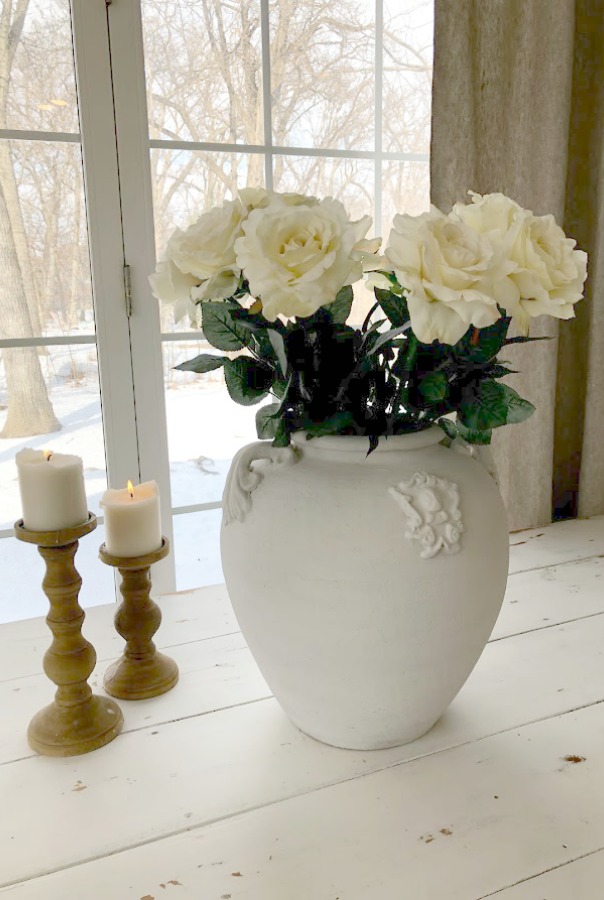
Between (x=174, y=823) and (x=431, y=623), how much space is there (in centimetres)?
31

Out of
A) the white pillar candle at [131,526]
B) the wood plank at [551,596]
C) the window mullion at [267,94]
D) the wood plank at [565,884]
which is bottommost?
the wood plank at [565,884]

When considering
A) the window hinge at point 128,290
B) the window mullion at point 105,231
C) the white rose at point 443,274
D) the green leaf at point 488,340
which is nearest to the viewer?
the white rose at point 443,274

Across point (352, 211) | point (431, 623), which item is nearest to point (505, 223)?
point (431, 623)

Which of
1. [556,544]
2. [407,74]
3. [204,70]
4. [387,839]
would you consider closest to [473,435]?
[387,839]

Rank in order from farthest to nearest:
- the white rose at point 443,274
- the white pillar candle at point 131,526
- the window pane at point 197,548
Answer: the window pane at point 197,548, the white pillar candle at point 131,526, the white rose at point 443,274

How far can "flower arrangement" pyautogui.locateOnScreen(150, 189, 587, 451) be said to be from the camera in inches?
23.3

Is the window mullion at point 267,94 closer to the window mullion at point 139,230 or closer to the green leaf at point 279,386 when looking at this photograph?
the window mullion at point 139,230

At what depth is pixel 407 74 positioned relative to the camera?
1861mm

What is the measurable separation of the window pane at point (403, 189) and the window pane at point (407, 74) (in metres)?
0.04

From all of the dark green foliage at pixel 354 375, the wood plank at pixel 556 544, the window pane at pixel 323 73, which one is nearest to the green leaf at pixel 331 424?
the dark green foliage at pixel 354 375

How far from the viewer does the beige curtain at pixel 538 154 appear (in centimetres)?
153

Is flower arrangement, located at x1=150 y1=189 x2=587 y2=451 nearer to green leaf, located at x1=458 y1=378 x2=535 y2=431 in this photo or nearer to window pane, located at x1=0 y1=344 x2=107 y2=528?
green leaf, located at x1=458 y1=378 x2=535 y2=431

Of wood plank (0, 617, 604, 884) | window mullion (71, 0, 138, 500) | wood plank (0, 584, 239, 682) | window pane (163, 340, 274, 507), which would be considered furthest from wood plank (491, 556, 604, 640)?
window mullion (71, 0, 138, 500)

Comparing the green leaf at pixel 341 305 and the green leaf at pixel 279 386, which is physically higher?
the green leaf at pixel 341 305
